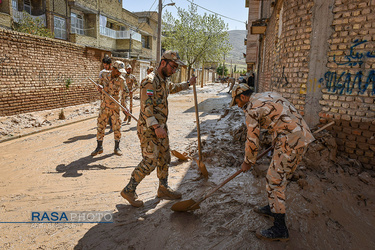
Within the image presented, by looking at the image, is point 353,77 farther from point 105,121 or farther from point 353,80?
point 105,121

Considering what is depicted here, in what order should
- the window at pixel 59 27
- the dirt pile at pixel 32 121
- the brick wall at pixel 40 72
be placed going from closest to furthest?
the dirt pile at pixel 32 121 < the brick wall at pixel 40 72 < the window at pixel 59 27

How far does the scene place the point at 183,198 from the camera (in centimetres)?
344

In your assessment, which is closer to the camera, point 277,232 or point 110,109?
point 277,232

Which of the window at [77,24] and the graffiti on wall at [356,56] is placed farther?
the window at [77,24]

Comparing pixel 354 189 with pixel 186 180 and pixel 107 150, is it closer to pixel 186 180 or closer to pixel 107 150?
pixel 186 180

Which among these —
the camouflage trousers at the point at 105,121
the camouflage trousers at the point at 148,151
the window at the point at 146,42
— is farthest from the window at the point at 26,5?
the camouflage trousers at the point at 148,151

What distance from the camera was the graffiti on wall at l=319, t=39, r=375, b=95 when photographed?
3650 mm

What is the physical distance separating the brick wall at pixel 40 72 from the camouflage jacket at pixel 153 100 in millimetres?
6930

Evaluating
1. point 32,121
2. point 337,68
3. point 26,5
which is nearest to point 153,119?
point 337,68

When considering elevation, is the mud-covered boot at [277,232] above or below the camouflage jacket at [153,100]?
below

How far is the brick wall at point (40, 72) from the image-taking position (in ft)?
25.3

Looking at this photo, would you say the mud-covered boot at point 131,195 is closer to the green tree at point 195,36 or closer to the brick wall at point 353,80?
the brick wall at point 353,80

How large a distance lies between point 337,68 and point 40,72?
9.52 meters

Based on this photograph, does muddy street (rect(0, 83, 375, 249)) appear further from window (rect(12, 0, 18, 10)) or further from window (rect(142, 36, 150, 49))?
window (rect(142, 36, 150, 49))
